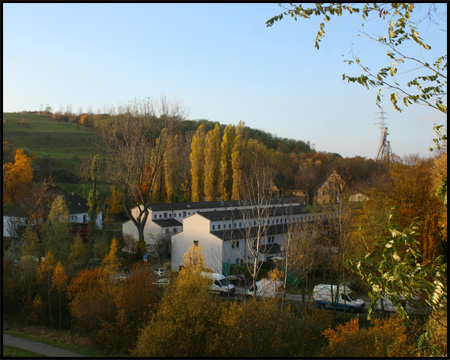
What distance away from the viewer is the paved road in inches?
659

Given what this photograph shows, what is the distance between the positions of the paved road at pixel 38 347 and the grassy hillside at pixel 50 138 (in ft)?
146

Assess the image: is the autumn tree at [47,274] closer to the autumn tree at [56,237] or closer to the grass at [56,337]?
the grass at [56,337]

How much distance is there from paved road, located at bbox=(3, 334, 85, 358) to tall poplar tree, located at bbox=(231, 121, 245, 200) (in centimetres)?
Result: 3059

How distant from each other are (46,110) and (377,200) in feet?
316

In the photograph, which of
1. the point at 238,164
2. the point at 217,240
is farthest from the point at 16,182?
the point at 238,164

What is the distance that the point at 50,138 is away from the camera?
75.3m

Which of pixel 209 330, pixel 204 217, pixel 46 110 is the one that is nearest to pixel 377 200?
pixel 204 217

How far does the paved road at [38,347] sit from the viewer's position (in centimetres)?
1675

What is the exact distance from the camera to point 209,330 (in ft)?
41.9

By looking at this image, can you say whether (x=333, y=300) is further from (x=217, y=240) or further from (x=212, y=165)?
(x=212, y=165)

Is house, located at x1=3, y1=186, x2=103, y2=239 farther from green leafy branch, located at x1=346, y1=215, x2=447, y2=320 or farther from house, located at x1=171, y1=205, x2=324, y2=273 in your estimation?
green leafy branch, located at x1=346, y1=215, x2=447, y2=320

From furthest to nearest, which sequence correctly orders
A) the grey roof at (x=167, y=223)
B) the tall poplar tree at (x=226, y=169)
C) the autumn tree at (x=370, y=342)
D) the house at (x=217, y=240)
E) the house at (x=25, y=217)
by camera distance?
the tall poplar tree at (x=226, y=169)
the grey roof at (x=167, y=223)
the house at (x=25, y=217)
the house at (x=217, y=240)
the autumn tree at (x=370, y=342)

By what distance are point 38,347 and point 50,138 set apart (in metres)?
64.1

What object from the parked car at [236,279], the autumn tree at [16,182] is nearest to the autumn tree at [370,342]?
the parked car at [236,279]
